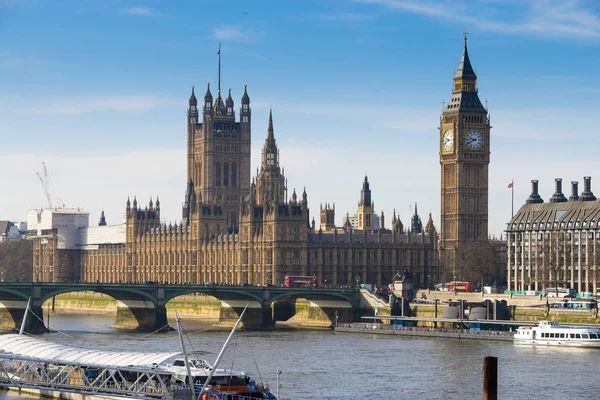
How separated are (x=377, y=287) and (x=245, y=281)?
56.7ft

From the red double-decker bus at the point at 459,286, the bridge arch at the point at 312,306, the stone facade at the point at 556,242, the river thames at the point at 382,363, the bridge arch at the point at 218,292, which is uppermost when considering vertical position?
the stone facade at the point at 556,242

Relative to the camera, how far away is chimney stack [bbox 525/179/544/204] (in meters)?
170

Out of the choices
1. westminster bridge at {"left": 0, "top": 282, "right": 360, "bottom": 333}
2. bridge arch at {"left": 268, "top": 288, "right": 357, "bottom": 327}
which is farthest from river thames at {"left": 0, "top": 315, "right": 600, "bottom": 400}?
bridge arch at {"left": 268, "top": 288, "right": 357, "bottom": 327}

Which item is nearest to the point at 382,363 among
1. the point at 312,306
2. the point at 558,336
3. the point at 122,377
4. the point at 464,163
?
the point at 558,336

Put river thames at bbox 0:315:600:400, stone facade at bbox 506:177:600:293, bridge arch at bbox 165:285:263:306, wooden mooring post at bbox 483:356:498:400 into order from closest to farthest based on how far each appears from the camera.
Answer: wooden mooring post at bbox 483:356:498:400, river thames at bbox 0:315:600:400, bridge arch at bbox 165:285:263:306, stone facade at bbox 506:177:600:293

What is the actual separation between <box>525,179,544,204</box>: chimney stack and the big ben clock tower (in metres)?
12.1

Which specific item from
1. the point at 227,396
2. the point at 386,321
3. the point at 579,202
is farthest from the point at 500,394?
the point at 579,202

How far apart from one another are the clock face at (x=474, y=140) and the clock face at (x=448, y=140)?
5.99 ft

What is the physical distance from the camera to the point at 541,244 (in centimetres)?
16375

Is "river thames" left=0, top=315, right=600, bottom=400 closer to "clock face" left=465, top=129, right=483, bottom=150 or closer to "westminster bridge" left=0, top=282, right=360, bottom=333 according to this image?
"westminster bridge" left=0, top=282, right=360, bottom=333

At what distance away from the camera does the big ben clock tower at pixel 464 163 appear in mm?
181250

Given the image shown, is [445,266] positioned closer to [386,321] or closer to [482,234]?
[482,234]

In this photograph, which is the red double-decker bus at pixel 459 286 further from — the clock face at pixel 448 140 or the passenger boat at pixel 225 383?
the passenger boat at pixel 225 383

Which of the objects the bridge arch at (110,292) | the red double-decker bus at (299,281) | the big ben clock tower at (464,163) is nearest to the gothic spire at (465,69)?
the big ben clock tower at (464,163)
